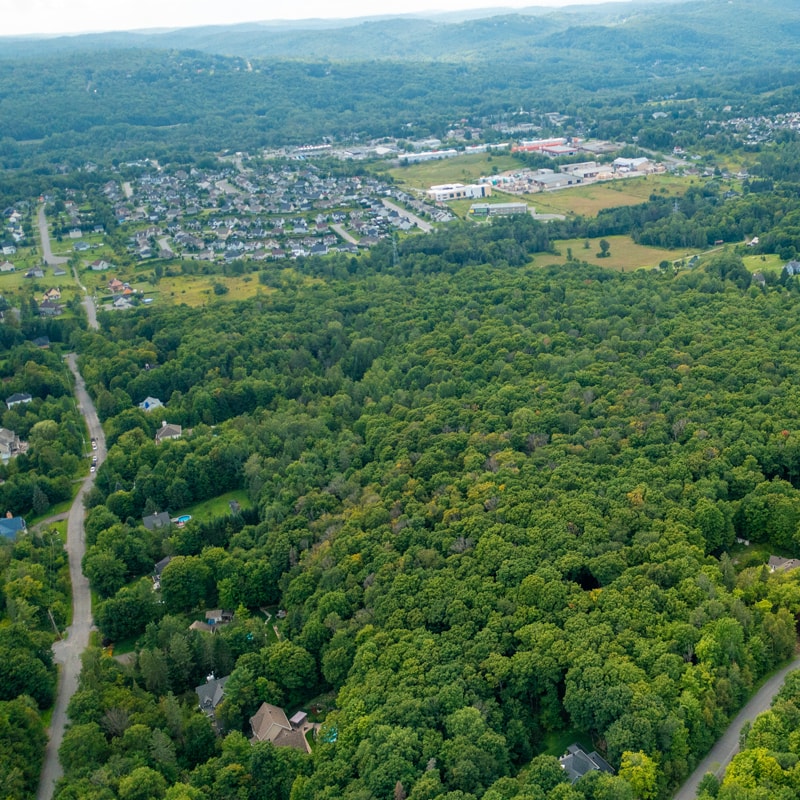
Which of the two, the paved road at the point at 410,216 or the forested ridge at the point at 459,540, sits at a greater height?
the paved road at the point at 410,216

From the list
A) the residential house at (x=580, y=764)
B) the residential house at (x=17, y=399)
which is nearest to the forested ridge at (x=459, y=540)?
the residential house at (x=580, y=764)

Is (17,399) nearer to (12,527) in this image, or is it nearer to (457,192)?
(12,527)

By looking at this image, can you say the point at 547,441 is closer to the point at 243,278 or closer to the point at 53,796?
the point at 53,796

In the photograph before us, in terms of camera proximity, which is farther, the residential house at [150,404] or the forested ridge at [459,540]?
the residential house at [150,404]

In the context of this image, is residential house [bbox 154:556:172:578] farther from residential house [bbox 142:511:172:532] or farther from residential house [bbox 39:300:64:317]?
residential house [bbox 39:300:64:317]

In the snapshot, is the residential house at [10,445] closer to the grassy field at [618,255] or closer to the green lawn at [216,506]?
the green lawn at [216,506]

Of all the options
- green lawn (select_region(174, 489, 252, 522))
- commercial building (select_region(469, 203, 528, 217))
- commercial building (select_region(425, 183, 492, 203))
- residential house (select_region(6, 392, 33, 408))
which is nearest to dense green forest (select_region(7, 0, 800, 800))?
green lawn (select_region(174, 489, 252, 522))
